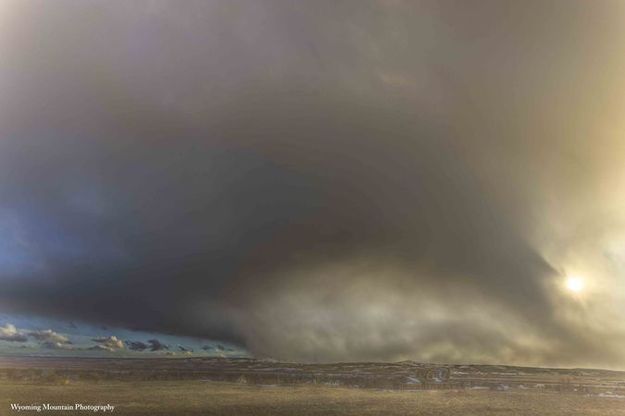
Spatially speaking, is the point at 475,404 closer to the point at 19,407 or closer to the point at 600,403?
the point at 600,403

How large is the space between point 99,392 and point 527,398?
28.4 m

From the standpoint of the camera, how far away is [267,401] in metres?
28.0

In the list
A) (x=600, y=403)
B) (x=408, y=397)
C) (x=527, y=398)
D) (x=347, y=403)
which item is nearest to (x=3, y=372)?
(x=347, y=403)

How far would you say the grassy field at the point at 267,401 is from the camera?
77.6 feet

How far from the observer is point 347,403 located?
89.9 ft

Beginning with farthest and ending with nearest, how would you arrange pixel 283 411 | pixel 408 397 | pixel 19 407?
pixel 408 397 → pixel 283 411 → pixel 19 407

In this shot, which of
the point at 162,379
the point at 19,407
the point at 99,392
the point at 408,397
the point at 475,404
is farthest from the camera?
the point at 162,379

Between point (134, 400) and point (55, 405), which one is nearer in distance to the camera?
point (55, 405)

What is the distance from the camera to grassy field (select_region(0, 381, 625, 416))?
23.6 metres

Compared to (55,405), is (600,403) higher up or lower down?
higher up

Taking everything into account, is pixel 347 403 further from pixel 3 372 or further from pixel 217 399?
pixel 3 372

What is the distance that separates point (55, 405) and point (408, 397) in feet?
70.1

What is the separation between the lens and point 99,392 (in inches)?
1038

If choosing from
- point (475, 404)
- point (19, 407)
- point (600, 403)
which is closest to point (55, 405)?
point (19, 407)
